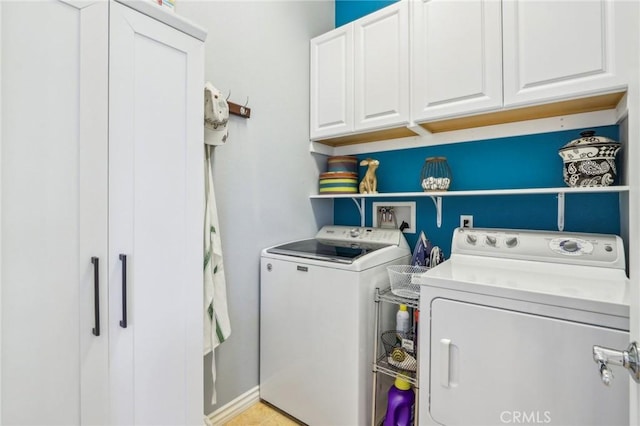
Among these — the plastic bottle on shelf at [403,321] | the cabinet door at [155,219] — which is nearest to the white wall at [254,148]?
the cabinet door at [155,219]

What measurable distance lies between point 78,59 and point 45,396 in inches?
37.2

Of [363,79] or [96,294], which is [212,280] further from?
[363,79]

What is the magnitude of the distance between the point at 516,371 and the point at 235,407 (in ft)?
4.90

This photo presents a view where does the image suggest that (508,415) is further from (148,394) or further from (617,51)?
(617,51)

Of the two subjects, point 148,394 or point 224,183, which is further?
point 224,183

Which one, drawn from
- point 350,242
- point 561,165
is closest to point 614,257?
point 561,165

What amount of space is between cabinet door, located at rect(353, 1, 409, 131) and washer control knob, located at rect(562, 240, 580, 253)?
1002 millimetres

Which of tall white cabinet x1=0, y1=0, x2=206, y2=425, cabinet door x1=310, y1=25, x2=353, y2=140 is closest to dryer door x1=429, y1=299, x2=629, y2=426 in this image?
tall white cabinet x1=0, y1=0, x2=206, y2=425

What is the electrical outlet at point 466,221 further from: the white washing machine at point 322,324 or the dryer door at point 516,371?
the dryer door at point 516,371

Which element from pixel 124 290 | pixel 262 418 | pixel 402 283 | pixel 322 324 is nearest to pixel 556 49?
pixel 402 283

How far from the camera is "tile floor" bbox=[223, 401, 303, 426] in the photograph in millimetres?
1775

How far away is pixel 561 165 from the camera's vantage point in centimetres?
164

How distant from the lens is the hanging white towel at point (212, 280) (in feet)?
4.88

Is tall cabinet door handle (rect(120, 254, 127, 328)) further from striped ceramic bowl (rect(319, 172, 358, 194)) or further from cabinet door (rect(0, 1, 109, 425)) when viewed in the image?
striped ceramic bowl (rect(319, 172, 358, 194))
